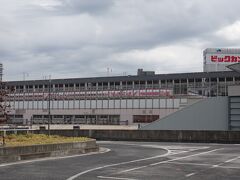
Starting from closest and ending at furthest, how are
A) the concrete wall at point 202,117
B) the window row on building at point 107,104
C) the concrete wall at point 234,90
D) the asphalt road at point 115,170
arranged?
the asphalt road at point 115,170 < the concrete wall at point 234,90 < the concrete wall at point 202,117 < the window row on building at point 107,104

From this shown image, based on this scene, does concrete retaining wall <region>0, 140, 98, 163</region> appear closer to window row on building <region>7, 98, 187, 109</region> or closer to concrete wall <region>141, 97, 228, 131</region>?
concrete wall <region>141, 97, 228, 131</region>

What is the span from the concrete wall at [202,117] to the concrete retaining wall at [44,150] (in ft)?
63.9

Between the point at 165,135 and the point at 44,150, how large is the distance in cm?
2066

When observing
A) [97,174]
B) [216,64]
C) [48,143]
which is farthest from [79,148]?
[216,64]

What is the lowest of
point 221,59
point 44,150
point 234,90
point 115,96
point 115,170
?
point 115,170

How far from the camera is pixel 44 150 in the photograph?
2075 cm

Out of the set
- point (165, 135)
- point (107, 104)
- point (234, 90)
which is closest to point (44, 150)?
point (165, 135)

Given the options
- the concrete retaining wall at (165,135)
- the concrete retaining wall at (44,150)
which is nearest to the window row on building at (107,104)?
the concrete retaining wall at (165,135)

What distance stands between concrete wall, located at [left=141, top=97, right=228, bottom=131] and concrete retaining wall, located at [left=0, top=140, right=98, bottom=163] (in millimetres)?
19488

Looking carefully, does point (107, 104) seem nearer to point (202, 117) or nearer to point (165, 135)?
point (202, 117)

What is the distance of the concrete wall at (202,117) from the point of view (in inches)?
1676

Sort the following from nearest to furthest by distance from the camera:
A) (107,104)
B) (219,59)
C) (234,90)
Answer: (234,90)
(107,104)
(219,59)

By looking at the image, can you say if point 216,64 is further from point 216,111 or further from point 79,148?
point 79,148

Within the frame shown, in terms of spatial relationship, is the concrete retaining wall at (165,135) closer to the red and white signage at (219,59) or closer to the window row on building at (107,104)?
the window row on building at (107,104)
